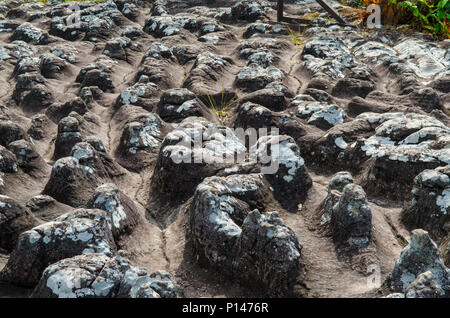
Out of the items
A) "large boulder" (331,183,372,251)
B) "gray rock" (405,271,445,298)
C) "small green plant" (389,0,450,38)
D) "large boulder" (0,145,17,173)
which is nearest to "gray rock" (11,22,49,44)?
"large boulder" (0,145,17,173)

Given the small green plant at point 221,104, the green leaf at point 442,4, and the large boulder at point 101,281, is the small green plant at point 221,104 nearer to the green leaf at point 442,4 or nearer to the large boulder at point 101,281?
the large boulder at point 101,281

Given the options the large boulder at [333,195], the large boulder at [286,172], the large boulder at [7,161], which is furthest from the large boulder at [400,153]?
the large boulder at [7,161]

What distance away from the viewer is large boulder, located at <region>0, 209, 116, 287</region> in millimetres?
3080

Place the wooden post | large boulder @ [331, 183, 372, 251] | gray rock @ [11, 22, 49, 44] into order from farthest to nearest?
the wooden post
gray rock @ [11, 22, 49, 44]
large boulder @ [331, 183, 372, 251]

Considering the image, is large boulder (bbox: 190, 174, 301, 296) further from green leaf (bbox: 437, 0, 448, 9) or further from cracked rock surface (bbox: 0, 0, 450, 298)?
green leaf (bbox: 437, 0, 448, 9)

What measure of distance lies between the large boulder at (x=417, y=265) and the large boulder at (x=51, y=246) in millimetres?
1637

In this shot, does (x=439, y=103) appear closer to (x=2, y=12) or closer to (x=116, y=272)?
(x=116, y=272)

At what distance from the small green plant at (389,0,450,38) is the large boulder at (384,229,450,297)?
17.6ft

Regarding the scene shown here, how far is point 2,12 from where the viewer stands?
386 inches

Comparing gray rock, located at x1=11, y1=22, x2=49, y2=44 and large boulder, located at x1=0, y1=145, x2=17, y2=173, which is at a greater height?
large boulder, located at x1=0, y1=145, x2=17, y2=173

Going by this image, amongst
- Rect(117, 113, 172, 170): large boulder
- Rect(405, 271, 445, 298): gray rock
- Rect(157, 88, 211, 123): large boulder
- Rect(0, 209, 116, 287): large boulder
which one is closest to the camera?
Rect(405, 271, 445, 298): gray rock

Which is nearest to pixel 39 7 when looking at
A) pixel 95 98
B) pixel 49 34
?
pixel 49 34

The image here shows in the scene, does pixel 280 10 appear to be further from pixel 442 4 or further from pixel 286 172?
pixel 286 172

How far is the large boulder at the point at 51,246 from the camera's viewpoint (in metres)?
3.08
